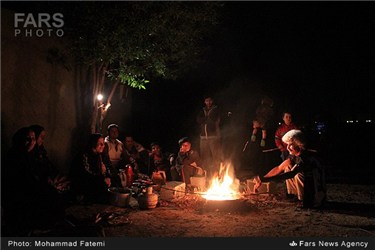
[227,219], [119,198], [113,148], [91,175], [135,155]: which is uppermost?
[113,148]

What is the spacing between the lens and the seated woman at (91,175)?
25.6ft

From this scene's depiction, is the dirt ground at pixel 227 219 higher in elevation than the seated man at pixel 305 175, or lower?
lower

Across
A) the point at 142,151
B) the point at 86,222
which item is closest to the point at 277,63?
the point at 142,151

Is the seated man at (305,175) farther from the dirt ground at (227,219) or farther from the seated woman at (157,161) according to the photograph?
the seated woman at (157,161)

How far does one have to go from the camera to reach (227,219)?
6613 mm

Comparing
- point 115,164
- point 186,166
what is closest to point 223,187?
point 186,166

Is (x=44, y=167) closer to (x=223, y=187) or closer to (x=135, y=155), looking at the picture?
(x=135, y=155)

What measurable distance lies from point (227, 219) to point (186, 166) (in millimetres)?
3366

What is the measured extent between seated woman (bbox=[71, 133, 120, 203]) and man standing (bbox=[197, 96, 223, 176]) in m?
4.02

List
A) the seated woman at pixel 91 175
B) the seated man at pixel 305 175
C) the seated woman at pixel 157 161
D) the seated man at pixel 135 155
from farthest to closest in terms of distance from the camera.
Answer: the seated woman at pixel 157 161
the seated man at pixel 135 155
the seated woman at pixel 91 175
the seated man at pixel 305 175

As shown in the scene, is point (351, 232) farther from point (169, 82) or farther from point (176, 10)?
point (169, 82)

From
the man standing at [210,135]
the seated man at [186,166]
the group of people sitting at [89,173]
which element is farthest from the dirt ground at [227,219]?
the man standing at [210,135]

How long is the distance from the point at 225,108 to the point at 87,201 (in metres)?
9.91

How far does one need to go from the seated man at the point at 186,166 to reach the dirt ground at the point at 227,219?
1314mm
